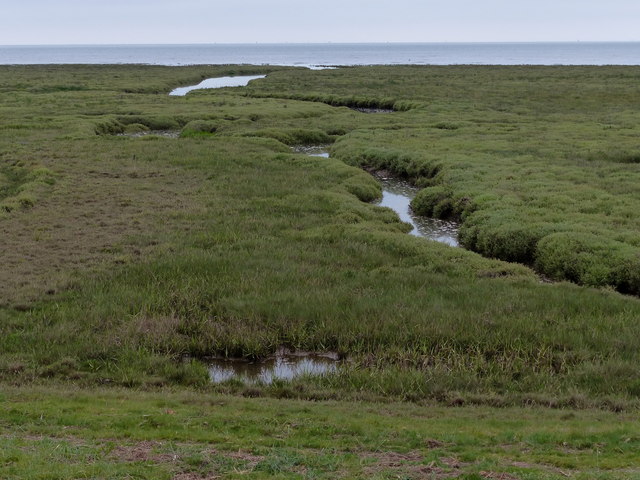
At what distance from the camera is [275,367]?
1583 centimetres

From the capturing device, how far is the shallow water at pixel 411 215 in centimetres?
2780

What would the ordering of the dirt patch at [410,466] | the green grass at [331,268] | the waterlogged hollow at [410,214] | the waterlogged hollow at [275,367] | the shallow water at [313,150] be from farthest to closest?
the shallow water at [313,150], the waterlogged hollow at [410,214], the waterlogged hollow at [275,367], the green grass at [331,268], the dirt patch at [410,466]

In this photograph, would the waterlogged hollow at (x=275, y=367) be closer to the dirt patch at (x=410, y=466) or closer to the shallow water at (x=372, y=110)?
the dirt patch at (x=410, y=466)

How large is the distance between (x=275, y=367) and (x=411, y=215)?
56.3ft

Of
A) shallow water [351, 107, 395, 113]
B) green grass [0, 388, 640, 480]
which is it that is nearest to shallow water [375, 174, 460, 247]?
green grass [0, 388, 640, 480]

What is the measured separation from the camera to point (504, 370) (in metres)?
14.6

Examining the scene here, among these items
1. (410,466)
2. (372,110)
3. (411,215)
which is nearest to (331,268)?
(411,215)

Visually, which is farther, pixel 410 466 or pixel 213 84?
pixel 213 84

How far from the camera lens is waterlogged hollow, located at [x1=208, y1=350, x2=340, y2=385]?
15133 mm

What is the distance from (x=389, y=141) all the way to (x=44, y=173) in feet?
78.8

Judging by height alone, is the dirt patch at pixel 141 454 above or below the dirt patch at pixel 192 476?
below

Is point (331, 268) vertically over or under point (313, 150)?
under

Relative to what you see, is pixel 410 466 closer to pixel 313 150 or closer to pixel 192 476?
pixel 192 476

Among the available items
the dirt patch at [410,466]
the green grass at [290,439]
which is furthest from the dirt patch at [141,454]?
the dirt patch at [410,466]
